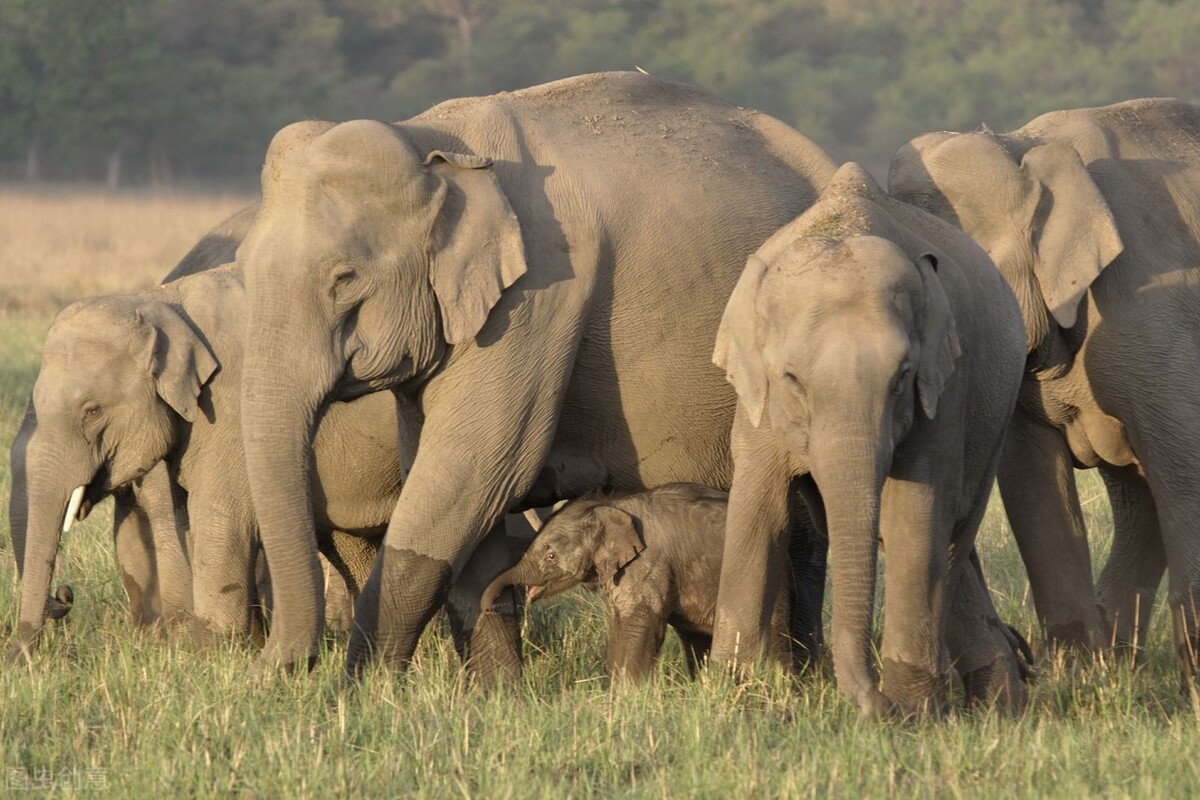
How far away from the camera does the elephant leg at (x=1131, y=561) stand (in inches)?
283

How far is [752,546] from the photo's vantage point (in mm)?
5355

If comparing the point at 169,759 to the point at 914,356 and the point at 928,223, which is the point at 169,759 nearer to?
the point at 914,356

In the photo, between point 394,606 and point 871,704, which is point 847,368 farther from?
point 394,606

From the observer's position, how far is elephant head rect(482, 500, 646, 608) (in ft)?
19.6

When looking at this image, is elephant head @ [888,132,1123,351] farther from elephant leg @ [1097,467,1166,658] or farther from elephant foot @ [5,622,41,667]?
elephant foot @ [5,622,41,667]

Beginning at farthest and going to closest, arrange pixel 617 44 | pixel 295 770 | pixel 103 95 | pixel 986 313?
pixel 617 44, pixel 103 95, pixel 986 313, pixel 295 770

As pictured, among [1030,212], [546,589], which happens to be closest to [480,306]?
[546,589]

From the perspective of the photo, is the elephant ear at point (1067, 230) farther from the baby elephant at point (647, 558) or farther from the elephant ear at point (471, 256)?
the elephant ear at point (471, 256)

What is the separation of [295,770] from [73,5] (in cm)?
3822

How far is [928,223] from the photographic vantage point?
222 inches

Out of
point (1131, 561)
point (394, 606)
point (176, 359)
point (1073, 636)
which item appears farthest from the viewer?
point (1131, 561)

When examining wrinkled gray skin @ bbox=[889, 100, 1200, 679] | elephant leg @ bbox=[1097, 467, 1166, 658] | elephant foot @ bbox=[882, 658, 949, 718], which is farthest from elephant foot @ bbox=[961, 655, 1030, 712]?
elephant leg @ bbox=[1097, 467, 1166, 658]

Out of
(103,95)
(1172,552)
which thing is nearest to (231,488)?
(1172,552)

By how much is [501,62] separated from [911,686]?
40.1 metres
